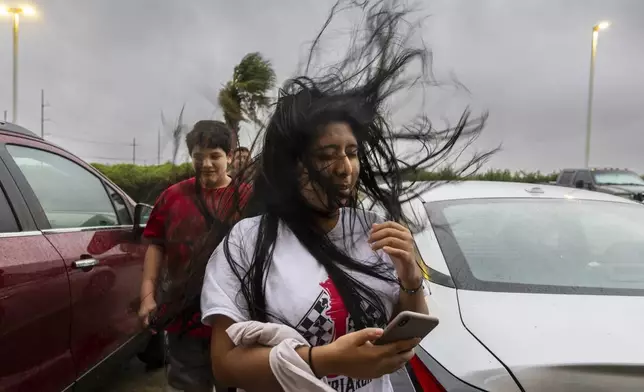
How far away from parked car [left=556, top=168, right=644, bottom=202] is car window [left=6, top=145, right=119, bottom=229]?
12345 mm

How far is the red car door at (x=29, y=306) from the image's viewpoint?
2.07 m

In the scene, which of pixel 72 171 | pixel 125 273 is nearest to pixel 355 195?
pixel 125 273

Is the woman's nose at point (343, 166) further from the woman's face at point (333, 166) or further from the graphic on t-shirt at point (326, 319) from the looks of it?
the graphic on t-shirt at point (326, 319)

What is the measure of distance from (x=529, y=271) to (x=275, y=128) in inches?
55.0

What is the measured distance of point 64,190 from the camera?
123 inches

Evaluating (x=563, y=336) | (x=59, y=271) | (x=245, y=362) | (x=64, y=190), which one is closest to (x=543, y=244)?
(x=563, y=336)

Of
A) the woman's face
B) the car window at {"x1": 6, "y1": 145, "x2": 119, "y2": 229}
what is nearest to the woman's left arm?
the woman's face

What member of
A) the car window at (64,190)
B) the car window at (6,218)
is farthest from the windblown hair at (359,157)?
the car window at (64,190)

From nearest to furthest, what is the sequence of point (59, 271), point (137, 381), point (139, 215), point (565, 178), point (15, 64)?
1. point (59, 271)
2. point (139, 215)
3. point (137, 381)
4. point (15, 64)
5. point (565, 178)

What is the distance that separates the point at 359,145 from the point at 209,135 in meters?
0.64

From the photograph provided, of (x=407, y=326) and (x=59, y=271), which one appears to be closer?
(x=407, y=326)

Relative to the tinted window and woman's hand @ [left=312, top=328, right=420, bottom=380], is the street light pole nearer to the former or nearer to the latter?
woman's hand @ [left=312, top=328, right=420, bottom=380]

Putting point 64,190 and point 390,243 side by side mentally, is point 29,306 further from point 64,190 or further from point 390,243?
point 390,243

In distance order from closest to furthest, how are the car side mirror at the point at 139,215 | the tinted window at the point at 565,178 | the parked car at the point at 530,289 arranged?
the parked car at the point at 530,289
the car side mirror at the point at 139,215
the tinted window at the point at 565,178
